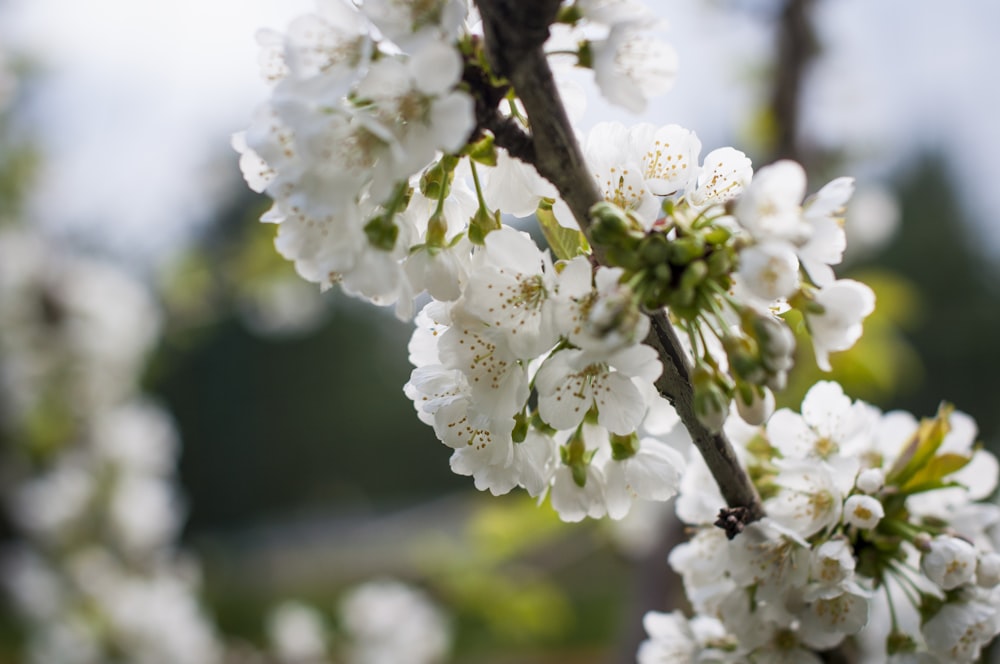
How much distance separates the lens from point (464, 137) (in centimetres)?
56

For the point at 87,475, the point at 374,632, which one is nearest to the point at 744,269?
the point at 374,632

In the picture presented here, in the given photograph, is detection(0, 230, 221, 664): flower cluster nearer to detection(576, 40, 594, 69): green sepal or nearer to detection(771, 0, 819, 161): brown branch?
detection(771, 0, 819, 161): brown branch

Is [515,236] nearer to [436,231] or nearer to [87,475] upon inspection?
[436,231]

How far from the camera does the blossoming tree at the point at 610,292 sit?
1.93 ft

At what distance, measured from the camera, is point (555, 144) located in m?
0.61

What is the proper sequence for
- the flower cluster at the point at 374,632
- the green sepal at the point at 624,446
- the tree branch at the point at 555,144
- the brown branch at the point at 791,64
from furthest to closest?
the flower cluster at the point at 374,632 → the brown branch at the point at 791,64 → the green sepal at the point at 624,446 → the tree branch at the point at 555,144

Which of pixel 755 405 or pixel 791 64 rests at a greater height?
pixel 791 64

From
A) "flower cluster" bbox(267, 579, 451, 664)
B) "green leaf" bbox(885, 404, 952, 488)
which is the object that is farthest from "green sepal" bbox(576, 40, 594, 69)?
"flower cluster" bbox(267, 579, 451, 664)

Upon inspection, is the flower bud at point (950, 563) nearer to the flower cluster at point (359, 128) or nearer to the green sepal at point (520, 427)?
the green sepal at point (520, 427)

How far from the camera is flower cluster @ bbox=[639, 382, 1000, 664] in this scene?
0.75m

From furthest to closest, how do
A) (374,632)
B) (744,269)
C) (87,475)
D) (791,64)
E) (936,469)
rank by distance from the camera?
(87,475) → (374,632) → (791,64) → (936,469) → (744,269)

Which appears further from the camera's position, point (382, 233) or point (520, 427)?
point (520, 427)

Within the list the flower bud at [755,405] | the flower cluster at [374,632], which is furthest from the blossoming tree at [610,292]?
the flower cluster at [374,632]

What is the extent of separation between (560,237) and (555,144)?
120 millimetres
